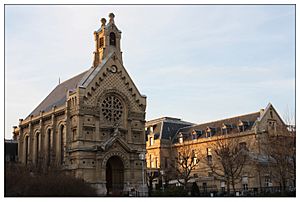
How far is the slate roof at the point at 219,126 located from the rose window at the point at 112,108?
21.4 metres

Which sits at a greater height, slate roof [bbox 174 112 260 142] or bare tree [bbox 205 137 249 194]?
slate roof [bbox 174 112 260 142]

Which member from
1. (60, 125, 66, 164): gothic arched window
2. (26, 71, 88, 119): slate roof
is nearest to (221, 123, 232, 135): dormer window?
(26, 71, 88, 119): slate roof

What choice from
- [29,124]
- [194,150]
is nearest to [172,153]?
[194,150]

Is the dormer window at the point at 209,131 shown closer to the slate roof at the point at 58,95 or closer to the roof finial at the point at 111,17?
the slate roof at the point at 58,95

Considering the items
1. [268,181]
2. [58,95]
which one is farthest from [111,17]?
[268,181]

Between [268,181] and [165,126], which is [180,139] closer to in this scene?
[165,126]

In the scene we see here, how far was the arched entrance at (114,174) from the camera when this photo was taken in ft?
220

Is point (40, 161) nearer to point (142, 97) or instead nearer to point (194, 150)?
point (142, 97)

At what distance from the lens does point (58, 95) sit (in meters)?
80.8

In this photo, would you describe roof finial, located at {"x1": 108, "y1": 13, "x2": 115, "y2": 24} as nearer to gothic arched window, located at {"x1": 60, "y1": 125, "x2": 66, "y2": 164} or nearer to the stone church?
the stone church

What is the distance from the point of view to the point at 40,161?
69.1 metres

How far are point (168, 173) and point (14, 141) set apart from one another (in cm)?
3230

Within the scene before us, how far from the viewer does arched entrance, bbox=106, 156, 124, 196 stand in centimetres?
6705

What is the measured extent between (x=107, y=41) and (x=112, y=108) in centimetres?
1155
